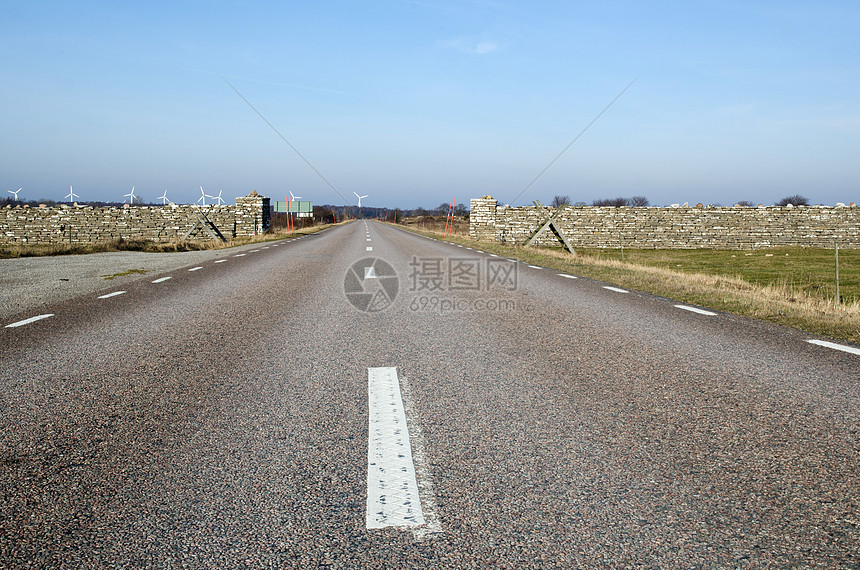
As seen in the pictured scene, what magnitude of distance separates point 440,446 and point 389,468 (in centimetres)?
39

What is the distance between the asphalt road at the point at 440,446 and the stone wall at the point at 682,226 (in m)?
30.9

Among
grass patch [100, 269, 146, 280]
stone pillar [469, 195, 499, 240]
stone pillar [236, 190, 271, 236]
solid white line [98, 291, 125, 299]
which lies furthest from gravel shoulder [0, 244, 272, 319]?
stone pillar [469, 195, 499, 240]

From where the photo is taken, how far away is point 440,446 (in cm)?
320

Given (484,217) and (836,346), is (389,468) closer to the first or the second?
(836,346)

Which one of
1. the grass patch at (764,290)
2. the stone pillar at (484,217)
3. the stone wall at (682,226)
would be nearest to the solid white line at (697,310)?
the grass patch at (764,290)

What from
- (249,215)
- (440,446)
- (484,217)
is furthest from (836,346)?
(249,215)

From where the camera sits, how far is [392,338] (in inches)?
245

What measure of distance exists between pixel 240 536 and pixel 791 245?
40.8 m

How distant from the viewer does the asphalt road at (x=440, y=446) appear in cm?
226

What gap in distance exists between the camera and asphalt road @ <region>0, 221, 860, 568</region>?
7.40ft

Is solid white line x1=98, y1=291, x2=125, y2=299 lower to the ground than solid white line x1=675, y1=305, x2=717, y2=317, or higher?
higher

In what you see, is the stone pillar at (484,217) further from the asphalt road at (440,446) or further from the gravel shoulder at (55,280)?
the asphalt road at (440,446)

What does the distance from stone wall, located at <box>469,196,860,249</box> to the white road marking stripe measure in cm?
3252

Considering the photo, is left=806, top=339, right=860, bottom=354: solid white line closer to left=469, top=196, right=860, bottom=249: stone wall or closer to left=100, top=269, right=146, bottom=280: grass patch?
left=100, top=269, right=146, bottom=280: grass patch
